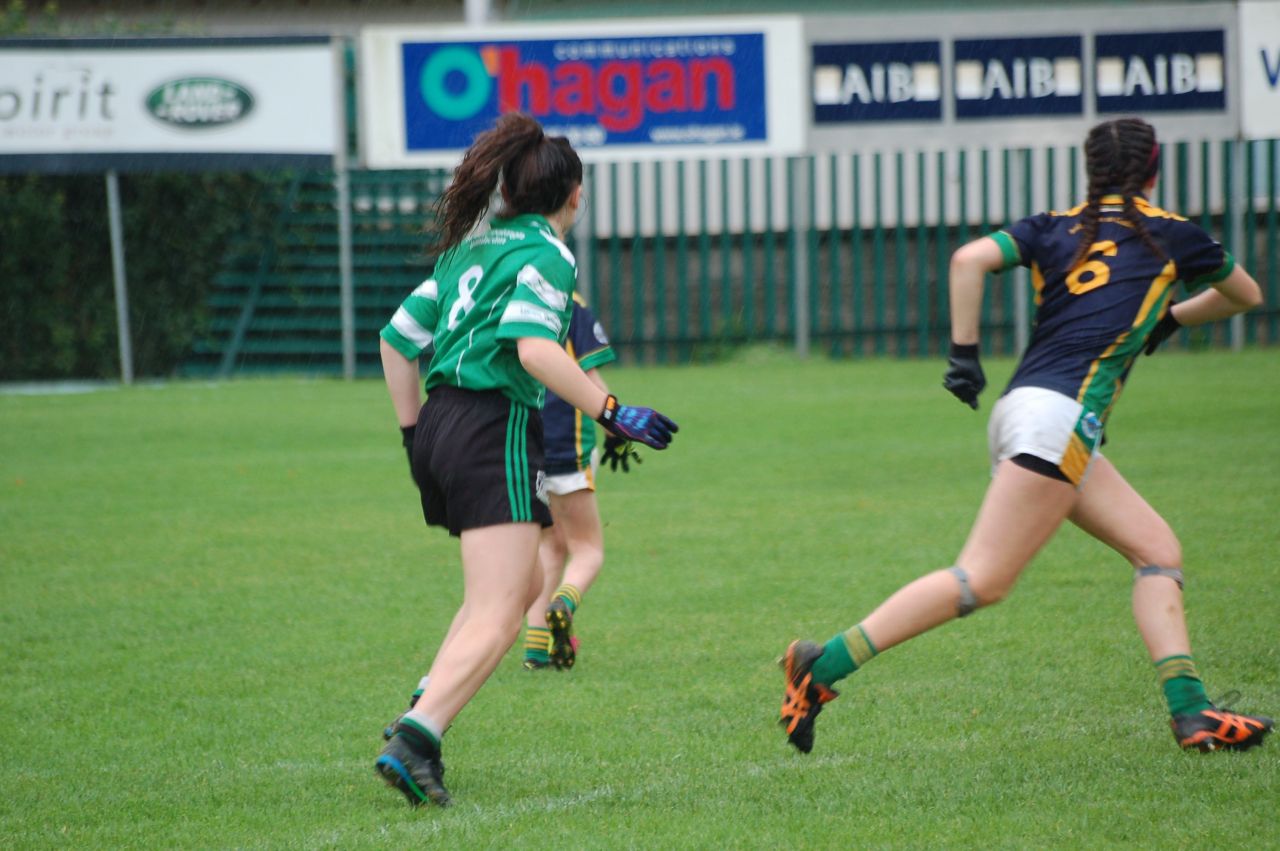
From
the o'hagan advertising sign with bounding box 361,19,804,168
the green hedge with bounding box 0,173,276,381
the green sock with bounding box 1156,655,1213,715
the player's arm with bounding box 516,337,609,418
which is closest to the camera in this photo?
the player's arm with bounding box 516,337,609,418

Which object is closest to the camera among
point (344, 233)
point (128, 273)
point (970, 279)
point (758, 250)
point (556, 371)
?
point (556, 371)

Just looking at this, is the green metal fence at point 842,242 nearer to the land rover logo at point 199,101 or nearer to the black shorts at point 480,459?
the land rover logo at point 199,101

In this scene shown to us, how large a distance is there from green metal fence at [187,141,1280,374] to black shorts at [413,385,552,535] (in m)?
16.2

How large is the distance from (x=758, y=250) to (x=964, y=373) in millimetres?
17090

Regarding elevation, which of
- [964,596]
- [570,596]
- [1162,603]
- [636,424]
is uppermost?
[636,424]

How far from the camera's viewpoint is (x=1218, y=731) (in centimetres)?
473

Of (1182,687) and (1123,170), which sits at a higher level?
(1123,170)

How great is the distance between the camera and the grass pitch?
4.38 meters

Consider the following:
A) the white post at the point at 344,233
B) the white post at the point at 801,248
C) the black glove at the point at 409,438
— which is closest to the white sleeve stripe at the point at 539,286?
the black glove at the point at 409,438

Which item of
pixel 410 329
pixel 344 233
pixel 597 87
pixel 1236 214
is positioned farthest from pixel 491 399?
pixel 1236 214

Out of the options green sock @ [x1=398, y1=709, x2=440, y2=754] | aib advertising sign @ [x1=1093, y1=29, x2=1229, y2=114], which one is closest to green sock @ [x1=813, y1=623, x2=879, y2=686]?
green sock @ [x1=398, y1=709, x2=440, y2=754]

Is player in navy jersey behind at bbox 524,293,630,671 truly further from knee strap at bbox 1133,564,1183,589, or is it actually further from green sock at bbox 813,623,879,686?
knee strap at bbox 1133,564,1183,589

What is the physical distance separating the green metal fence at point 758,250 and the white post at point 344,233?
0.32 meters

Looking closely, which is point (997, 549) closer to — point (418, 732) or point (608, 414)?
point (608, 414)
